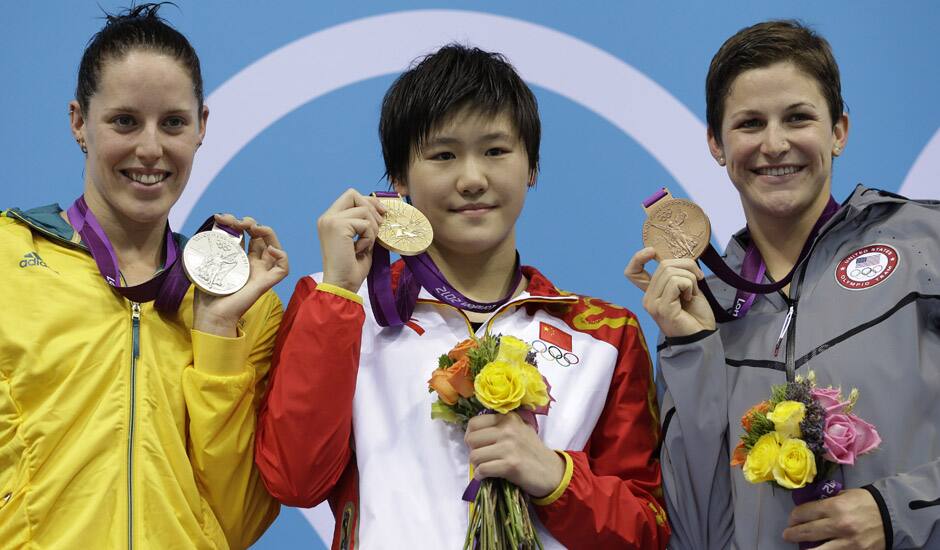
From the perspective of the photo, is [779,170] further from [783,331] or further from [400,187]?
[400,187]

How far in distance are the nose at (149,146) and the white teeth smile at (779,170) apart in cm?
119

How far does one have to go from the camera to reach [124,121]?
2207mm

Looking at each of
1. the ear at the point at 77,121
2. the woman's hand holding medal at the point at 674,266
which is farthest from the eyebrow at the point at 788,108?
the ear at the point at 77,121

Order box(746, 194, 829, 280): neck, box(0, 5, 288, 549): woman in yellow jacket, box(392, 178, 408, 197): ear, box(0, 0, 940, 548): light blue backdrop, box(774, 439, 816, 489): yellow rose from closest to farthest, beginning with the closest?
box(774, 439, 816, 489): yellow rose
box(0, 5, 288, 549): woman in yellow jacket
box(746, 194, 829, 280): neck
box(392, 178, 408, 197): ear
box(0, 0, 940, 548): light blue backdrop

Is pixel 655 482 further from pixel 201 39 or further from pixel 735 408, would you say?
pixel 201 39

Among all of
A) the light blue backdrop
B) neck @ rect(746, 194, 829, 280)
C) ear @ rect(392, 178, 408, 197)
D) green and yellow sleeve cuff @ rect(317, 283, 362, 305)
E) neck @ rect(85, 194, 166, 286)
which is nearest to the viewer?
green and yellow sleeve cuff @ rect(317, 283, 362, 305)

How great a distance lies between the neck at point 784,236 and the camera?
2365 mm

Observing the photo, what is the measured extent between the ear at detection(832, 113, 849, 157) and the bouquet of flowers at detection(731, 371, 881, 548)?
0.59 meters

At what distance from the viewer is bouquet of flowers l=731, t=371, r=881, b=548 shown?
1.94 metres

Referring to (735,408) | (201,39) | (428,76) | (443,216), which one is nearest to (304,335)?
(443,216)

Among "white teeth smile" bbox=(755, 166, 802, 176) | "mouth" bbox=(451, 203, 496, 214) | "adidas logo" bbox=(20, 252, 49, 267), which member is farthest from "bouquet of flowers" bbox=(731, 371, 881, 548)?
"adidas logo" bbox=(20, 252, 49, 267)

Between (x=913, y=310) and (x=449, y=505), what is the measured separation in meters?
0.93

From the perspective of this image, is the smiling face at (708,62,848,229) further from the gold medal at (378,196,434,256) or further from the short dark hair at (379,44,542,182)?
the gold medal at (378,196,434,256)

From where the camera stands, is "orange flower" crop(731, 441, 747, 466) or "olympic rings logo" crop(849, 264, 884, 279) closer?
"orange flower" crop(731, 441, 747, 466)
